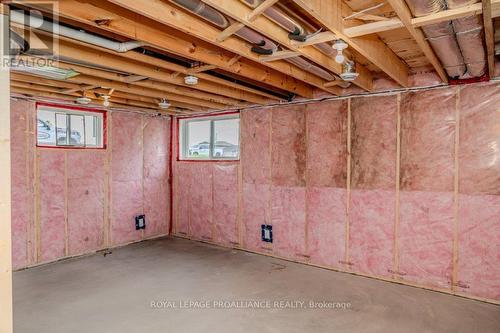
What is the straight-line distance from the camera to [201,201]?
5695 millimetres

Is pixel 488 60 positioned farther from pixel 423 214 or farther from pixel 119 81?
pixel 119 81

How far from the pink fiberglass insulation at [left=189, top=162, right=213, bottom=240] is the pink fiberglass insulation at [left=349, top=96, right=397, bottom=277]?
8.07ft

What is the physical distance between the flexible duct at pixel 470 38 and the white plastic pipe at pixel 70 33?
82.9 inches

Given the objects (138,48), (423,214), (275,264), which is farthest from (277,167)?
(138,48)

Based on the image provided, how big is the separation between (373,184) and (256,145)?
181cm

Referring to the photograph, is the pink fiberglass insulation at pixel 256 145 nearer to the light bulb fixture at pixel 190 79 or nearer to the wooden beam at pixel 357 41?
the light bulb fixture at pixel 190 79

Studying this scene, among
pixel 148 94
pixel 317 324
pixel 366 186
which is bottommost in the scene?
pixel 317 324

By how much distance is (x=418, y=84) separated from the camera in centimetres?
360

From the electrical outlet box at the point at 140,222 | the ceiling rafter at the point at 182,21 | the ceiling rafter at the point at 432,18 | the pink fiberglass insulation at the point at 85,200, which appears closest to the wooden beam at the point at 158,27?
the ceiling rafter at the point at 182,21

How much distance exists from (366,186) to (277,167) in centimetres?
129

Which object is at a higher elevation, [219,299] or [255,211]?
[255,211]

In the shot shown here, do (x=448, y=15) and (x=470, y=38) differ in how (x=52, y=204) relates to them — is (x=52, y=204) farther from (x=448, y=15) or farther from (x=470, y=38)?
(x=470, y=38)

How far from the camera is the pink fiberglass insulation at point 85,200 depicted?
4.76m

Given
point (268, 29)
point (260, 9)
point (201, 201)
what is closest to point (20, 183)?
point (201, 201)
